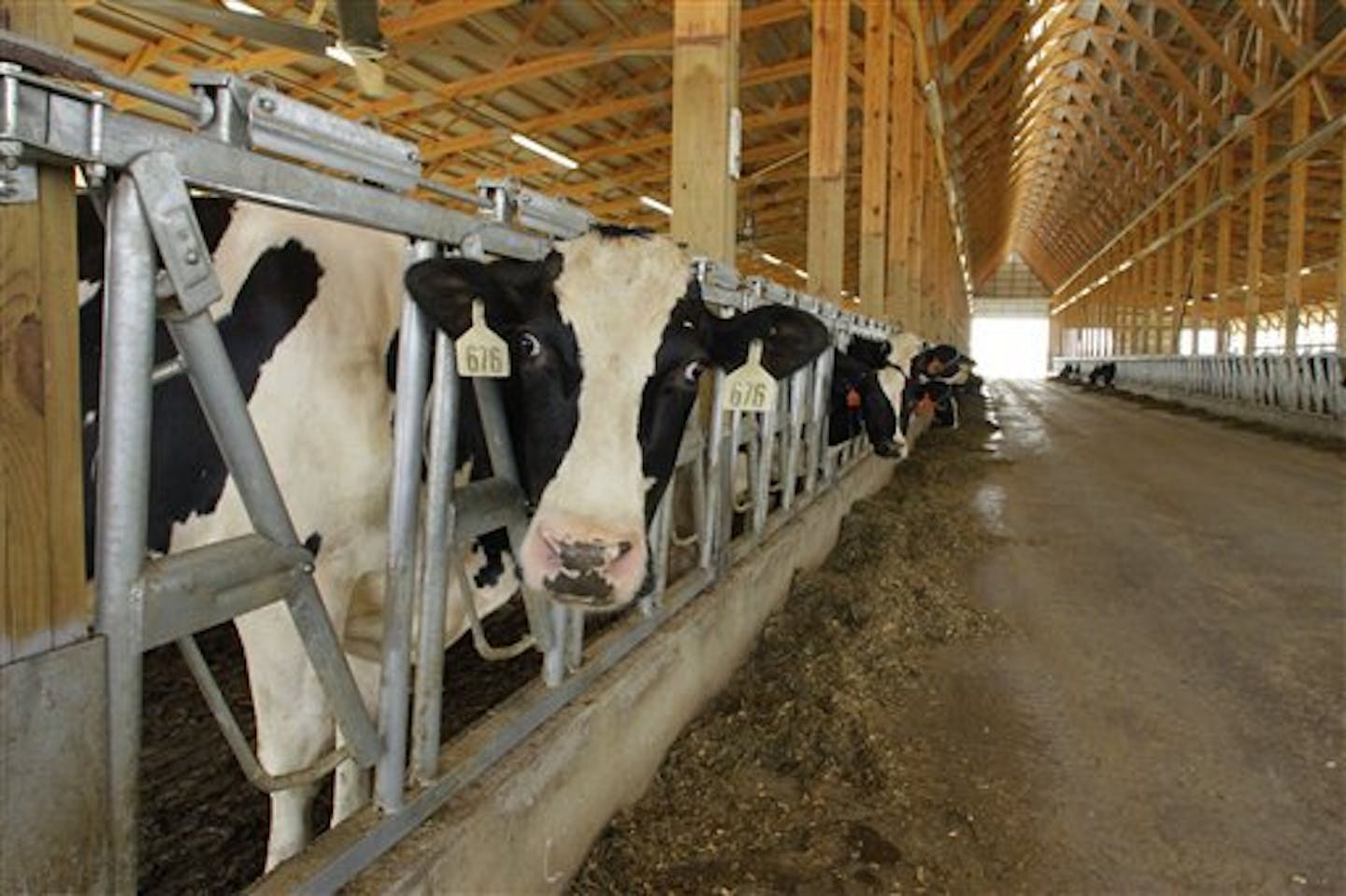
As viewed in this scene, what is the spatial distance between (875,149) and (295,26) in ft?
28.4

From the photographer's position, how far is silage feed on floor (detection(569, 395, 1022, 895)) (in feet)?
8.09

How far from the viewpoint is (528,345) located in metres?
2.14

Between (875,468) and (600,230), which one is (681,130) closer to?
(600,230)

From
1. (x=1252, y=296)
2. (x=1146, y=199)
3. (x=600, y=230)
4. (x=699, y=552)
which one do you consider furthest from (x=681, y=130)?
(x=1146, y=199)

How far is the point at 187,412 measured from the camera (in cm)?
224

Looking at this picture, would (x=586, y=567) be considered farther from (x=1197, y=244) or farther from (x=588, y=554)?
(x=1197, y=244)

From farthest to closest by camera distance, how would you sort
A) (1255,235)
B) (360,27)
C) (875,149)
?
1. (1255,235)
2. (875,149)
3. (360,27)

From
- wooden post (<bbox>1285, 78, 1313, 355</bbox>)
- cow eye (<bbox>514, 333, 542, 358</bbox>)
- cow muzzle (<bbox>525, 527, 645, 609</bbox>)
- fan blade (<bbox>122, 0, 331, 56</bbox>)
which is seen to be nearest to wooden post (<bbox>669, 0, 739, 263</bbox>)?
fan blade (<bbox>122, 0, 331, 56</bbox>)

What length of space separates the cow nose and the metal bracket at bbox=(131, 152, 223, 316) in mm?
830

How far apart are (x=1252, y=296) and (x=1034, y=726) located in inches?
791

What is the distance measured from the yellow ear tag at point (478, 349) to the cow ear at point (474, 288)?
0.05 feet

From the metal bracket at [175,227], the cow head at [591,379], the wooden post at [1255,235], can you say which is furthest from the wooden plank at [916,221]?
the metal bracket at [175,227]

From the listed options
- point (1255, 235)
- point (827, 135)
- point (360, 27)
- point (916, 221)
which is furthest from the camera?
point (1255, 235)

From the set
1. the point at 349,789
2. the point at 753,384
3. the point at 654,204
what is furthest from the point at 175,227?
the point at 654,204
